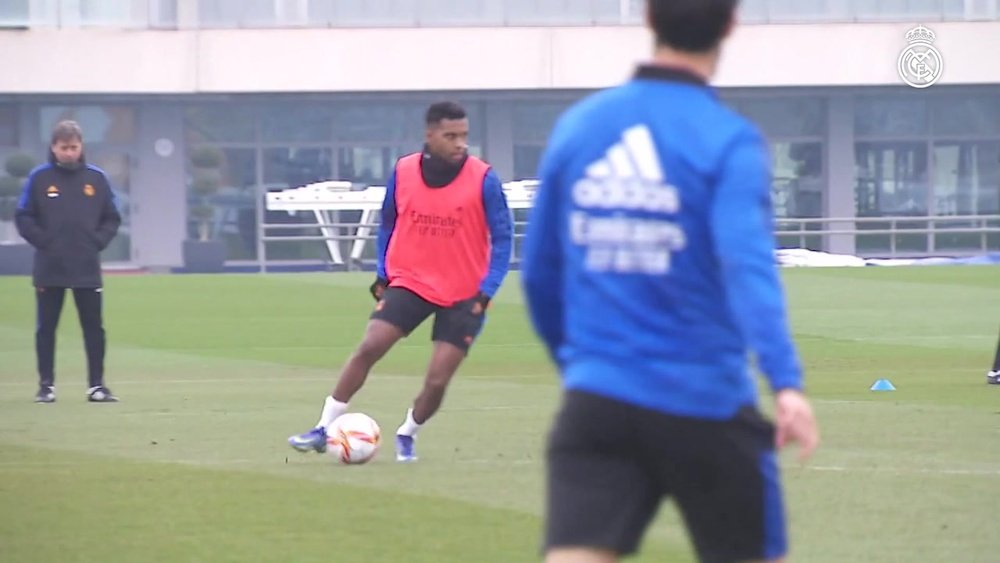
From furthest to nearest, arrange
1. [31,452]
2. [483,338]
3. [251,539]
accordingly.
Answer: [483,338], [31,452], [251,539]

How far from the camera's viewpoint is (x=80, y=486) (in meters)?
10.4

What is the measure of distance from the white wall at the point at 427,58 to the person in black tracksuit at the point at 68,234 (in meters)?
33.9

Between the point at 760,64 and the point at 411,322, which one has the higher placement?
the point at 760,64

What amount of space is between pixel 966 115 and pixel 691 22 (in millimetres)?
49923

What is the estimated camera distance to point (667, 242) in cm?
443

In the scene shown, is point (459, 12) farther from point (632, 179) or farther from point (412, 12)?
point (632, 179)

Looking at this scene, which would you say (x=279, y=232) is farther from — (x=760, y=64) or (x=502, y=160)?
(x=760, y=64)

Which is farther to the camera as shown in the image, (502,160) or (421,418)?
(502,160)

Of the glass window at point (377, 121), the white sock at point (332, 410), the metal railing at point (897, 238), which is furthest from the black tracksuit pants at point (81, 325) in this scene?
the glass window at point (377, 121)

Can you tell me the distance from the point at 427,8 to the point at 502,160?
15.1 ft

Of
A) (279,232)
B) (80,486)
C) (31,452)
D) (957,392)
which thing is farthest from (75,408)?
(279,232)

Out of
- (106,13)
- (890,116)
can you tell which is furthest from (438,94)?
(890,116)

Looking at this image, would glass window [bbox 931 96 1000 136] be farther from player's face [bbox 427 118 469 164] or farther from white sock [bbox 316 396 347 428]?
white sock [bbox 316 396 347 428]

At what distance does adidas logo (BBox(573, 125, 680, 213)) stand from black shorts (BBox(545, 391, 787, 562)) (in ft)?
1.40
